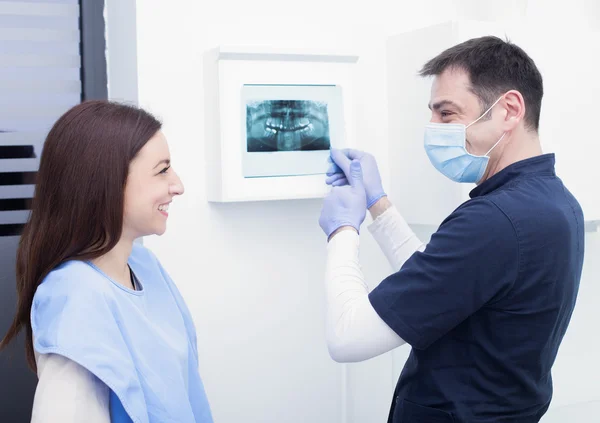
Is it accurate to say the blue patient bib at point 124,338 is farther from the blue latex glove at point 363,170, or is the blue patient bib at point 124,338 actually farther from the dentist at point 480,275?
the blue latex glove at point 363,170

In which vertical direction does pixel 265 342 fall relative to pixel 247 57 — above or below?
below

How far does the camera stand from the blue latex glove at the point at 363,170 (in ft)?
5.09

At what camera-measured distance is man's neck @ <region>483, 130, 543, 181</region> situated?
1.27 meters

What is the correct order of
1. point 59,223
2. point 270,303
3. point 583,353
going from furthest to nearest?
point 583,353, point 270,303, point 59,223

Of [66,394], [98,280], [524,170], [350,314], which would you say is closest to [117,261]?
[98,280]

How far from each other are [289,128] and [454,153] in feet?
1.69

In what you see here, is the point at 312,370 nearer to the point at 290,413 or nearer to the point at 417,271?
the point at 290,413

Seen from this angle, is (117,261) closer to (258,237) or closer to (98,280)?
(98,280)

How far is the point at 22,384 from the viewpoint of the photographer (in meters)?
1.71

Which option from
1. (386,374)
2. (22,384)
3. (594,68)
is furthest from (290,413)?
(594,68)

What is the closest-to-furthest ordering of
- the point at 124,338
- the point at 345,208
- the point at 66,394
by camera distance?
the point at 66,394 < the point at 124,338 < the point at 345,208

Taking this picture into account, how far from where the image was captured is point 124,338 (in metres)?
1.12

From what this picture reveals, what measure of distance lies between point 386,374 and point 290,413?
29 centimetres

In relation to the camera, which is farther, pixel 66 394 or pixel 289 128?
pixel 289 128
